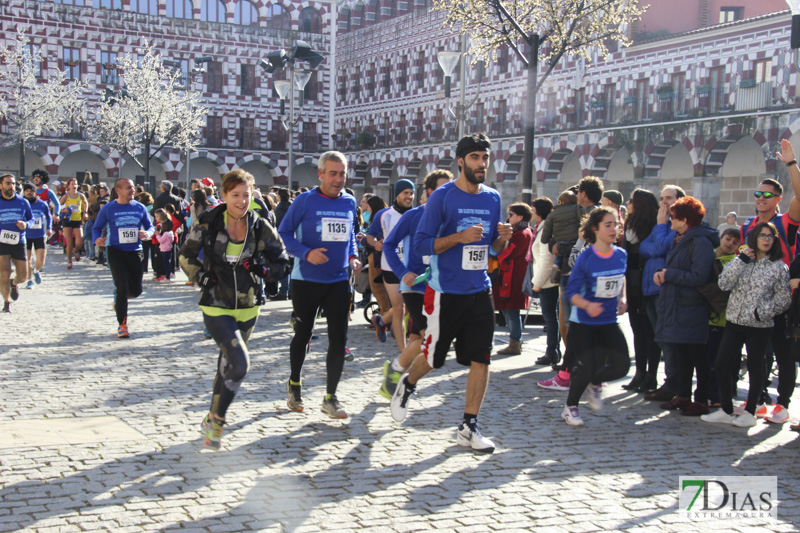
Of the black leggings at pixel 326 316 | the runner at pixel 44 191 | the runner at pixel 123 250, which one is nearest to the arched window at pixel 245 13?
the runner at pixel 44 191

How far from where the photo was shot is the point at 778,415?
7.94 meters

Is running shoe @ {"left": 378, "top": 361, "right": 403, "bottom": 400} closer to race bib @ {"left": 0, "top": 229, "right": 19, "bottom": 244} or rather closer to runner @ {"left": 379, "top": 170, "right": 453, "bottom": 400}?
runner @ {"left": 379, "top": 170, "right": 453, "bottom": 400}

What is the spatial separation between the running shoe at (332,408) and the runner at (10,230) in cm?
834

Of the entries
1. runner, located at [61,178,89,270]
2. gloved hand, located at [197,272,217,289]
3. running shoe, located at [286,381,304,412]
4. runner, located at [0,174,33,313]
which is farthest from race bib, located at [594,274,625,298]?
runner, located at [61,178,89,270]

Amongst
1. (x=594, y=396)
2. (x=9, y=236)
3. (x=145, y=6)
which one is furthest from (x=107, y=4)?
(x=594, y=396)

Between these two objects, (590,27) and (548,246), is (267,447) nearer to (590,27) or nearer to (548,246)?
(548,246)

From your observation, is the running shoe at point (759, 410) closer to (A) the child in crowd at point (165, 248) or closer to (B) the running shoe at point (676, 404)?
(B) the running shoe at point (676, 404)

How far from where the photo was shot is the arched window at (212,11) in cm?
6138

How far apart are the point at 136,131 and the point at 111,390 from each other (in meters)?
48.6

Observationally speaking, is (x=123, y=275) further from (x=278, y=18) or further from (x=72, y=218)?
(x=278, y=18)

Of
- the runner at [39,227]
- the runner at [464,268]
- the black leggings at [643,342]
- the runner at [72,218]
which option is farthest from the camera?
the runner at [72,218]

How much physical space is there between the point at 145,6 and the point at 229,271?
57.6 metres

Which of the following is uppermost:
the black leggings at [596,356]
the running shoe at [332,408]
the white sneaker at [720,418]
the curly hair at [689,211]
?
the curly hair at [689,211]

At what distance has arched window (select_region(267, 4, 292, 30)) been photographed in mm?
63656
